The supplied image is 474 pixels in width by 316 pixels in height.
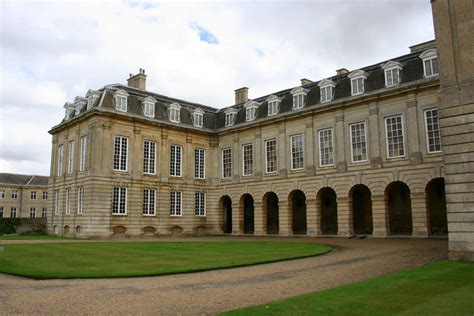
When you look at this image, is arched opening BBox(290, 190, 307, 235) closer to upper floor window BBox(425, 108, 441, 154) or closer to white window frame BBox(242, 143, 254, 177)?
white window frame BBox(242, 143, 254, 177)

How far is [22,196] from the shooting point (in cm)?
6034

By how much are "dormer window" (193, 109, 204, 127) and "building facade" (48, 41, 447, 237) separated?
0.31 feet

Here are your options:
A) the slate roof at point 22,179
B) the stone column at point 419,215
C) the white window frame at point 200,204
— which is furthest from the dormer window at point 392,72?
the slate roof at point 22,179

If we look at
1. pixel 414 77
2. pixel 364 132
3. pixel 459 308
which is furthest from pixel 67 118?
pixel 459 308

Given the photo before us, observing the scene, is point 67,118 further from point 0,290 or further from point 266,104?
point 0,290

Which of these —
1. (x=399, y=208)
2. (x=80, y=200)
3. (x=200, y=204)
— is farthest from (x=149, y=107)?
(x=399, y=208)

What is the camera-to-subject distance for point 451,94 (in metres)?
13.3

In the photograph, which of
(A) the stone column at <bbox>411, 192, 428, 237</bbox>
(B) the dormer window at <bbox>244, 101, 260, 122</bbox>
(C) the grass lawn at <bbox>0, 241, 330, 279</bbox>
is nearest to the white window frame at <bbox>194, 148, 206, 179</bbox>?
(B) the dormer window at <bbox>244, 101, 260, 122</bbox>

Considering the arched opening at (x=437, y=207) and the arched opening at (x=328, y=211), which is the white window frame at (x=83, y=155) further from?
the arched opening at (x=437, y=207)

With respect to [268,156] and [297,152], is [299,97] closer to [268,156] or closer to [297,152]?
[297,152]

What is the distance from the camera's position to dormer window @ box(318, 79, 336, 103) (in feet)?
95.6

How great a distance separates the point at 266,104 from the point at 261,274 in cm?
2414

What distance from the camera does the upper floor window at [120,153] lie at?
30.2 meters

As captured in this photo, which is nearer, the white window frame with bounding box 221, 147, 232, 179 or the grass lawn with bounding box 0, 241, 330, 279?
the grass lawn with bounding box 0, 241, 330, 279
